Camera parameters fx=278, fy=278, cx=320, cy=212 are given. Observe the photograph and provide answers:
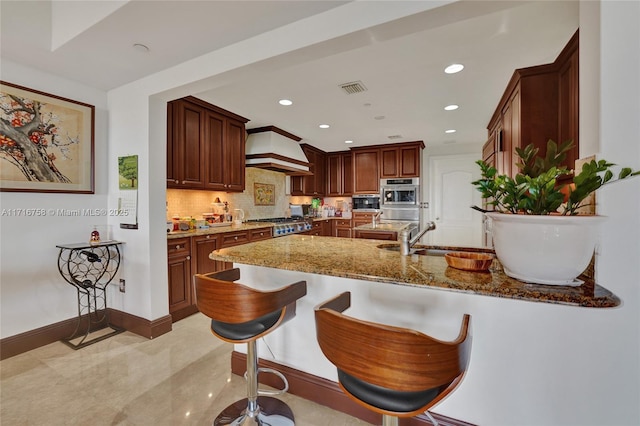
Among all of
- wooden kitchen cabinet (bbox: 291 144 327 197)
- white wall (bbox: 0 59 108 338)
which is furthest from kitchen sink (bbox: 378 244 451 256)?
wooden kitchen cabinet (bbox: 291 144 327 197)

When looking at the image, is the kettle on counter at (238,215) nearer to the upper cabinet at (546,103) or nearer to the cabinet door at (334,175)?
the cabinet door at (334,175)

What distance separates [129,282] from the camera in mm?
2693

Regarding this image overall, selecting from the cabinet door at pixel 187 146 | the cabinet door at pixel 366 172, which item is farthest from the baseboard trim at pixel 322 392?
the cabinet door at pixel 366 172

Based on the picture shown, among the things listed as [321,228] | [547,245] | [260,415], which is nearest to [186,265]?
[260,415]

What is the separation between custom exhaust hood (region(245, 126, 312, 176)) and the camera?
13.6 feet

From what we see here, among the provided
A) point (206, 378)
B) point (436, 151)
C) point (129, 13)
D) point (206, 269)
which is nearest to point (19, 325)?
point (206, 269)

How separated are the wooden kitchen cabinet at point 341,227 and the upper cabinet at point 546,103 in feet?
11.8

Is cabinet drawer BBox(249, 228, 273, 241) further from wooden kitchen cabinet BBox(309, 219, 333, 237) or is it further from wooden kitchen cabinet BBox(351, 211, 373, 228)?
wooden kitchen cabinet BBox(351, 211, 373, 228)

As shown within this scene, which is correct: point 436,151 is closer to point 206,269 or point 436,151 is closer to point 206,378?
point 206,269

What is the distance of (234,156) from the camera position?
3811 mm

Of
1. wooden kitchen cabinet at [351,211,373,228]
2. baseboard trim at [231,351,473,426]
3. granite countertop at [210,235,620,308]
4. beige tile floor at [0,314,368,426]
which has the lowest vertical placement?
beige tile floor at [0,314,368,426]

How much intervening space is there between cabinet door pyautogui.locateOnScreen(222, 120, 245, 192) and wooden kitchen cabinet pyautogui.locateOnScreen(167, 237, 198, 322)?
1088 mm

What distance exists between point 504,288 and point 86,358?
9.62 ft

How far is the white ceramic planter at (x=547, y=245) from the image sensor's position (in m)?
0.99
